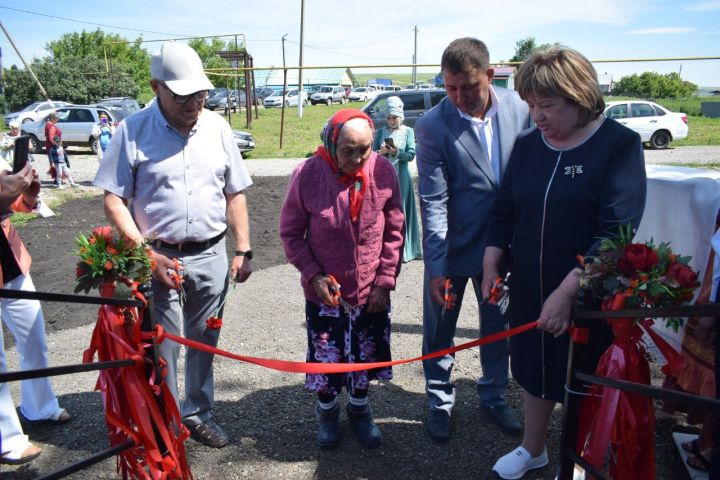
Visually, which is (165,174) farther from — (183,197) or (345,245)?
(345,245)

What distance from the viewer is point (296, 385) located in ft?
12.7

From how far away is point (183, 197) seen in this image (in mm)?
2859

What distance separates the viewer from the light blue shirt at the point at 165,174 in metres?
2.77

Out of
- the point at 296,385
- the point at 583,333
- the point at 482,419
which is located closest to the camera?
the point at 583,333

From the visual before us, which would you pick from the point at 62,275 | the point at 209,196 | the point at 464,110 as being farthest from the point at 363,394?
the point at 62,275

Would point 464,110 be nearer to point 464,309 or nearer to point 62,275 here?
point 464,309

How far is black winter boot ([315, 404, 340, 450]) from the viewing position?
310 cm

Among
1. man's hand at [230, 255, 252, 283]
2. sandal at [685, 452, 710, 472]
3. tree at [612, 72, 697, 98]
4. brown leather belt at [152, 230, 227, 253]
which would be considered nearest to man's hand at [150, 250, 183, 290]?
brown leather belt at [152, 230, 227, 253]

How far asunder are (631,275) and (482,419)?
1.82m

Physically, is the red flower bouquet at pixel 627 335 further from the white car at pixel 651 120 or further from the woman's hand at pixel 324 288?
the white car at pixel 651 120

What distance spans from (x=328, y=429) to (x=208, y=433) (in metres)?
0.68

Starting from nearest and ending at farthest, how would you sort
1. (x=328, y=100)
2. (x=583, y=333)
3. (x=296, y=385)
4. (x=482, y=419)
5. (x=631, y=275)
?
(x=631, y=275) < (x=583, y=333) < (x=482, y=419) < (x=296, y=385) < (x=328, y=100)

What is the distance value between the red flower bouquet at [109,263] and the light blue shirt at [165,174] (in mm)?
517

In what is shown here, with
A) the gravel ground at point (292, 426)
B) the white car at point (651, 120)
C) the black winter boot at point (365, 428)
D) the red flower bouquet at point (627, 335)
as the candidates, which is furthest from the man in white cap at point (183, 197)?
the white car at point (651, 120)
